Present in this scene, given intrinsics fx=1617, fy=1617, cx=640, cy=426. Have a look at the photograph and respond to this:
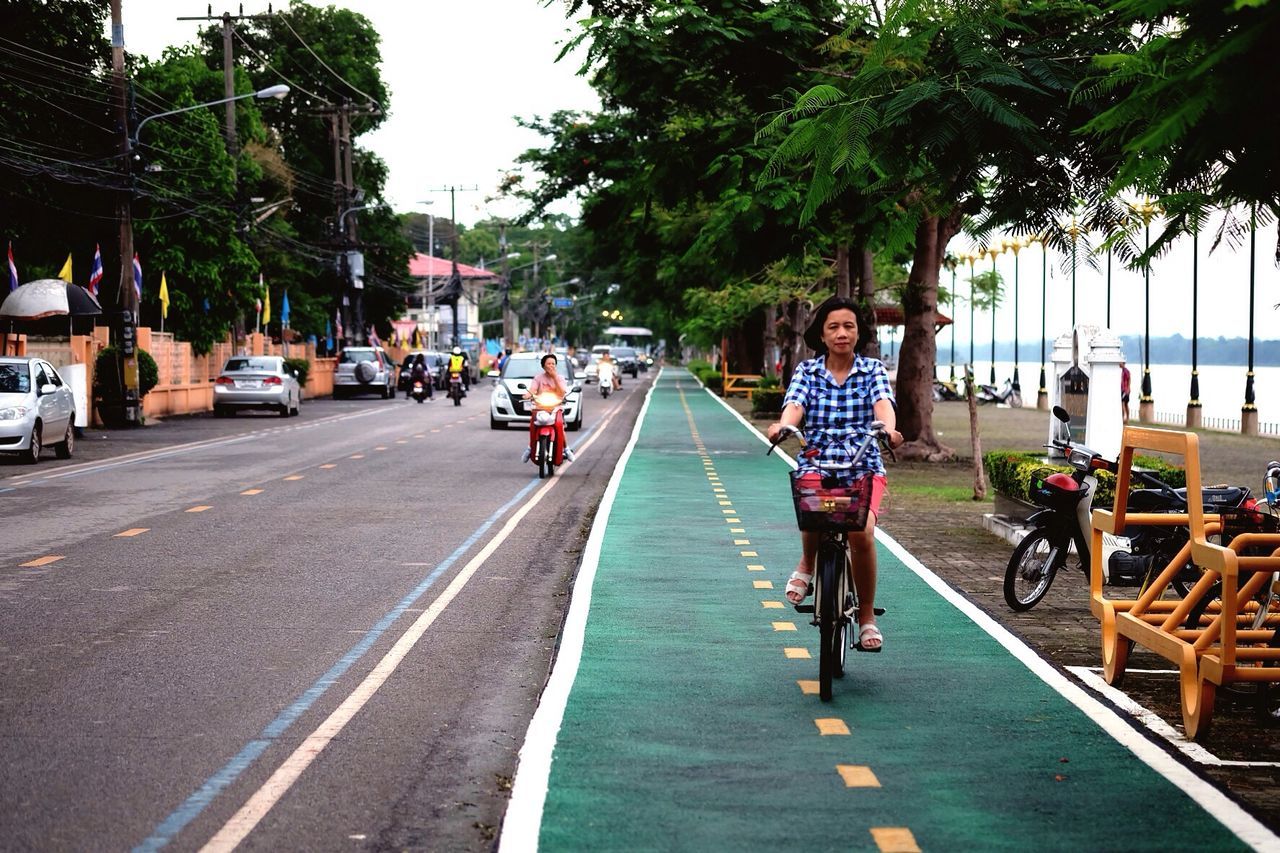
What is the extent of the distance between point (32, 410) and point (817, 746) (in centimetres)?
1964

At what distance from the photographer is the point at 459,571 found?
1232 cm

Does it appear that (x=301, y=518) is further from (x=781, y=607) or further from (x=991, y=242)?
(x=991, y=242)

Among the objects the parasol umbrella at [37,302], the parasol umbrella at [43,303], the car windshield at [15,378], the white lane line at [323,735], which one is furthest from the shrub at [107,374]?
the white lane line at [323,735]

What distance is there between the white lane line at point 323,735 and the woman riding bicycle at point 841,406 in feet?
7.10

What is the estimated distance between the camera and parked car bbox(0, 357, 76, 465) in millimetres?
23359

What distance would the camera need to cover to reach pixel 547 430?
22.2 meters

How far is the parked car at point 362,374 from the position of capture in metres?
55.2

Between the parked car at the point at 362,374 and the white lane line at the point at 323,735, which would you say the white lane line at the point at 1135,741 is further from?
the parked car at the point at 362,374

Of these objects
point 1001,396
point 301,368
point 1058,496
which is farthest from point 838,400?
point 1001,396

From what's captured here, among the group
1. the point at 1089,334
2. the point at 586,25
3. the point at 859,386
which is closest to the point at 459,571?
the point at 859,386

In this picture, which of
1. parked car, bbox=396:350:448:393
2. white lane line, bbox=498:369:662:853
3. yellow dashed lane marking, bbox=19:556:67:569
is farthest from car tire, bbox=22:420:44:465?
parked car, bbox=396:350:448:393

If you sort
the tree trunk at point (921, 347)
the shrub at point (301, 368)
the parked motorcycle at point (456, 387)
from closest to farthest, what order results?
the tree trunk at point (921, 347) < the parked motorcycle at point (456, 387) < the shrub at point (301, 368)

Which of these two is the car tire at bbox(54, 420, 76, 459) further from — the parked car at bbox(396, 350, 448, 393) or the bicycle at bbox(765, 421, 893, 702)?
the parked car at bbox(396, 350, 448, 393)

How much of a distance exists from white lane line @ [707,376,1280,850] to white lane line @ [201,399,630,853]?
3.33 metres
